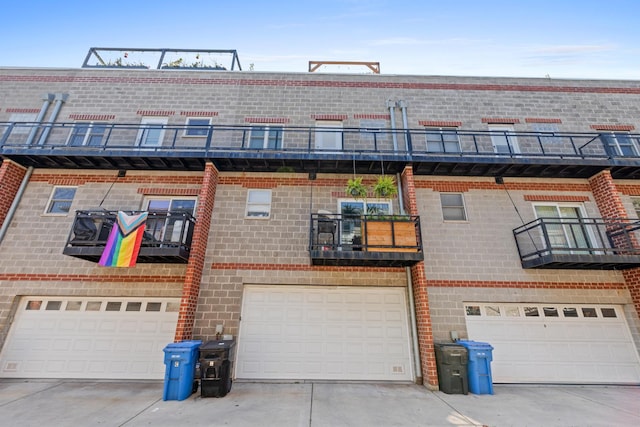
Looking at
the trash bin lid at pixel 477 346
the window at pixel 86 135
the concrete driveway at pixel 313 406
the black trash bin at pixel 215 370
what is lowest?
the concrete driveway at pixel 313 406

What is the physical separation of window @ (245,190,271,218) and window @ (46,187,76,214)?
18.9 feet

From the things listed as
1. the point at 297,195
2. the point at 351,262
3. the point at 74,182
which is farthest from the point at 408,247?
the point at 74,182

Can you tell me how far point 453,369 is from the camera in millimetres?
6441

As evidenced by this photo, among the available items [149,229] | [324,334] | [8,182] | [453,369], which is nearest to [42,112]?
[8,182]

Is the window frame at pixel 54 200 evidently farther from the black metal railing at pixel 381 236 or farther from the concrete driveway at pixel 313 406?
the black metal railing at pixel 381 236

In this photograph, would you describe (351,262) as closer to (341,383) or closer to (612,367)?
(341,383)

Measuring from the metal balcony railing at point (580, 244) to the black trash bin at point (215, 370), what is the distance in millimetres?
8673

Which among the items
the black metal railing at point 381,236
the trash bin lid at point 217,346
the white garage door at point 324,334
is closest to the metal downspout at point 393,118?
the black metal railing at point 381,236

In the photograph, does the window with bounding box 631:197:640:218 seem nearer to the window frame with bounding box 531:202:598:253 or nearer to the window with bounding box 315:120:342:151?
the window frame with bounding box 531:202:598:253

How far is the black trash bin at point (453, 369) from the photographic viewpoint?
6312 mm

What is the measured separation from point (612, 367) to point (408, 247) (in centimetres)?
665

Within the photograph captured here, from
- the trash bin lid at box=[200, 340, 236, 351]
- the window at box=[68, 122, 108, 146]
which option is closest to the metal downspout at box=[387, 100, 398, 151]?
the trash bin lid at box=[200, 340, 236, 351]

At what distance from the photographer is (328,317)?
25.4 ft

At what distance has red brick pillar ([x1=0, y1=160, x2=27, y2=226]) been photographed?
815 centimetres
